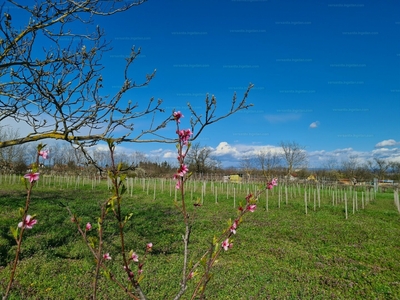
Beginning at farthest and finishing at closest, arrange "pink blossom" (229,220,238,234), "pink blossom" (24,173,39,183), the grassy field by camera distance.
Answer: the grassy field, "pink blossom" (229,220,238,234), "pink blossom" (24,173,39,183)

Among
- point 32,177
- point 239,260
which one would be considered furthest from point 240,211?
point 239,260

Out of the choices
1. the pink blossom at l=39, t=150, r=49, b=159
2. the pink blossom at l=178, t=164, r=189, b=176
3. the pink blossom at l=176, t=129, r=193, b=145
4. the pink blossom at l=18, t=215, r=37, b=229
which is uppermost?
the pink blossom at l=176, t=129, r=193, b=145

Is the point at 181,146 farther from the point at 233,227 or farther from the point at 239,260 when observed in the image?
the point at 239,260

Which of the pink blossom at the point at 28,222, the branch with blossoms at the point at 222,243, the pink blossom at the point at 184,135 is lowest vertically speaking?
the branch with blossoms at the point at 222,243

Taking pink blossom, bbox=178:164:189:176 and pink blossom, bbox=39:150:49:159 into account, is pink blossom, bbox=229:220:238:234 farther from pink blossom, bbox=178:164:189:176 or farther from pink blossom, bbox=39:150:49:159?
pink blossom, bbox=39:150:49:159

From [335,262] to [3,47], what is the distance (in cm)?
647

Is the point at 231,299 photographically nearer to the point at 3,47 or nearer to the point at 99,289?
the point at 99,289

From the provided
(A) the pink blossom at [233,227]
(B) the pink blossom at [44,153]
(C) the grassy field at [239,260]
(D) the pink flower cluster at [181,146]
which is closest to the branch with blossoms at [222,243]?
(A) the pink blossom at [233,227]

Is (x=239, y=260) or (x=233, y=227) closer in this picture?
(x=233, y=227)

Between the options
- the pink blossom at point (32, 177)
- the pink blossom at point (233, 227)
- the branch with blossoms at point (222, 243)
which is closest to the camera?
the pink blossom at point (32, 177)

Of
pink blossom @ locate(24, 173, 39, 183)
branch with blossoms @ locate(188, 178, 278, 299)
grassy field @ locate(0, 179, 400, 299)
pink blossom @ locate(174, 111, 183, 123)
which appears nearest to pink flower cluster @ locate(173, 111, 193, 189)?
pink blossom @ locate(174, 111, 183, 123)

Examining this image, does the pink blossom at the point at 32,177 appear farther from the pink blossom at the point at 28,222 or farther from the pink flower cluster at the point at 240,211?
the pink flower cluster at the point at 240,211

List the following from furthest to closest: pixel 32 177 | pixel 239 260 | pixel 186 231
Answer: pixel 239 260
pixel 186 231
pixel 32 177

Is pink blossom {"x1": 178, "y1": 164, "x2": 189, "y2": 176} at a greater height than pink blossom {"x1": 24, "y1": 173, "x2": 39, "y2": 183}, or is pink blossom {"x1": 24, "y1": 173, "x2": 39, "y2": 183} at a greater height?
pink blossom {"x1": 178, "y1": 164, "x2": 189, "y2": 176}
